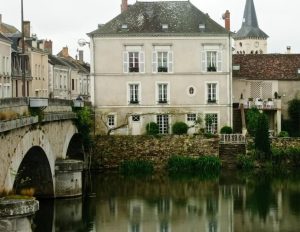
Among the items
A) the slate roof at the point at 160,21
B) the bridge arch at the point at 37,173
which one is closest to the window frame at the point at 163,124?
the slate roof at the point at 160,21

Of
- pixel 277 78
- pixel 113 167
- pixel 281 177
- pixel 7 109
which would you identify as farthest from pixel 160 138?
pixel 7 109

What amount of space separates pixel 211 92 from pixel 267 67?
6.33 m

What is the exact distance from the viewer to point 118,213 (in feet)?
94.6

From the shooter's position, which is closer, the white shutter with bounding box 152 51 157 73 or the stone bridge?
the stone bridge

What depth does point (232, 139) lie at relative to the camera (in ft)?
142

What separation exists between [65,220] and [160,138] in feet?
52.9

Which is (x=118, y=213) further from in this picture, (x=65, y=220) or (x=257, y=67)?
(x=257, y=67)

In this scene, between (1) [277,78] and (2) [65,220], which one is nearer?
(2) [65,220]

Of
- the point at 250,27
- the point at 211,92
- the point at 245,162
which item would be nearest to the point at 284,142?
the point at 245,162

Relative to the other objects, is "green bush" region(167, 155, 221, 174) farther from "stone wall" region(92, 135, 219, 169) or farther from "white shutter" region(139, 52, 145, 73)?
"white shutter" region(139, 52, 145, 73)

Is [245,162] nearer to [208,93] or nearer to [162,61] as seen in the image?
[208,93]

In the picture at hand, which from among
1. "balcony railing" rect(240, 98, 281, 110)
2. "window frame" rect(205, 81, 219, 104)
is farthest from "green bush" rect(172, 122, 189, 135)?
"balcony railing" rect(240, 98, 281, 110)

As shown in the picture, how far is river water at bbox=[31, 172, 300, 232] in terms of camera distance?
26172 mm

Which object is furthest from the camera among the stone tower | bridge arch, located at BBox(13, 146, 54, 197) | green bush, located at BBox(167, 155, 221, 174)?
the stone tower
